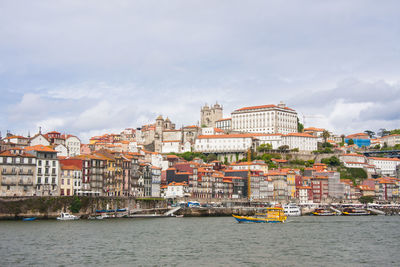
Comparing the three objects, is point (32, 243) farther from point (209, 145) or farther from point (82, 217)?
point (209, 145)

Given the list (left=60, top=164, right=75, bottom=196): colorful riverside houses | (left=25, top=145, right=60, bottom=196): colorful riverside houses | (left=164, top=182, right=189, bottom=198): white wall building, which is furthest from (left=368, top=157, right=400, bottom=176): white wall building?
(left=25, top=145, right=60, bottom=196): colorful riverside houses

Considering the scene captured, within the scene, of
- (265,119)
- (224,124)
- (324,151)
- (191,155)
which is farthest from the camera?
(224,124)

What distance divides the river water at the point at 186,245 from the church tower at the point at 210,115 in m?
120

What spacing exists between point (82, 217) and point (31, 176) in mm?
9035

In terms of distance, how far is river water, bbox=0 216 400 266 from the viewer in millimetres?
40719

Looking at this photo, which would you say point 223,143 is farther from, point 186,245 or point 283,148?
point 186,245

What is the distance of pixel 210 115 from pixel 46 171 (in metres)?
114

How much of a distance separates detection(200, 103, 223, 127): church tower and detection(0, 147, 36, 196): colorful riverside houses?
113m

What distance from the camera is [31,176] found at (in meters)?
76.6

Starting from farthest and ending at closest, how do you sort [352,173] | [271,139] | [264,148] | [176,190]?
[271,139], [264,148], [352,173], [176,190]

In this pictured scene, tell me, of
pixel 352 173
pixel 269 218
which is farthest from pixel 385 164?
pixel 269 218

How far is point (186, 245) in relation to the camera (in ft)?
163

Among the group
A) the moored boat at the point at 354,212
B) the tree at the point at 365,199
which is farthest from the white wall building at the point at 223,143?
the moored boat at the point at 354,212

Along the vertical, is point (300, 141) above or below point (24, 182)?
above
